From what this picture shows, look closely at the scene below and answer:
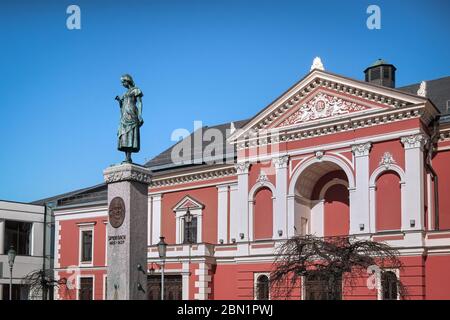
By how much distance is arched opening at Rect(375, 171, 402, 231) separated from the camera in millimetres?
25750

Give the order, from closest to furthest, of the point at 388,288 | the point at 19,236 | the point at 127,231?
the point at 127,231, the point at 388,288, the point at 19,236

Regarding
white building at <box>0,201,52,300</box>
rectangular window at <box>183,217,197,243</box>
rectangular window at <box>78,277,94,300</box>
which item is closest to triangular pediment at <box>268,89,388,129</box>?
rectangular window at <box>183,217,197,243</box>

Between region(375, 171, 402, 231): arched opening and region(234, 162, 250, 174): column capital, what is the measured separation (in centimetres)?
661

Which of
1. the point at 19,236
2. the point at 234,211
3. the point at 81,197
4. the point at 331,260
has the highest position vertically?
the point at 81,197

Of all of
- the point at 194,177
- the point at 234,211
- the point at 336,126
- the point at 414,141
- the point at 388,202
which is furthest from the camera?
the point at 194,177

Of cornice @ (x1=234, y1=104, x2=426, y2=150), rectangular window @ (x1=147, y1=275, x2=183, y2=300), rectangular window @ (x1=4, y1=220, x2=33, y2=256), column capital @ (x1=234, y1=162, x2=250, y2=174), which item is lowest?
rectangular window @ (x1=147, y1=275, x2=183, y2=300)

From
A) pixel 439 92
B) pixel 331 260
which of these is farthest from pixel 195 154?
pixel 331 260

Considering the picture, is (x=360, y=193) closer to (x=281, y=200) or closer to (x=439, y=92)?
(x=281, y=200)

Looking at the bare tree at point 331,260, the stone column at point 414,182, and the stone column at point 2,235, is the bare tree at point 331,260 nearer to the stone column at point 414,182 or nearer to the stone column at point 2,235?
the stone column at point 414,182

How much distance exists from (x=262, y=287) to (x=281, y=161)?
5683 millimetres

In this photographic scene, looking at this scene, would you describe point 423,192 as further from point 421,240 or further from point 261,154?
point 261,154

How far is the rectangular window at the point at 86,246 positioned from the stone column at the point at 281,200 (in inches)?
539

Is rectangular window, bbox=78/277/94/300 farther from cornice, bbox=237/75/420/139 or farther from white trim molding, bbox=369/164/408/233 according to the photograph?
white trim molding, bbox=369/164/408/233

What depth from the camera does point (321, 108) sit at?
2831cm
